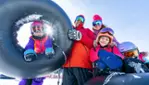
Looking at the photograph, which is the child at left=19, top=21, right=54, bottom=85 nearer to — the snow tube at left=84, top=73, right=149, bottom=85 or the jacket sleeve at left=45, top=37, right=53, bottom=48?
the jacket sleeve at left=45, top=37, right=53, bottom=48

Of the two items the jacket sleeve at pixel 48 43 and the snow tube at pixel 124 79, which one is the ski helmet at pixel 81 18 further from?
the snow tube at pixel 124 79

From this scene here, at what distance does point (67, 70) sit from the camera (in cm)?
414

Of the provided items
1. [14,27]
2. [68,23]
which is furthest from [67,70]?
[14,27]

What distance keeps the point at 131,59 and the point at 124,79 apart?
2.29 feet

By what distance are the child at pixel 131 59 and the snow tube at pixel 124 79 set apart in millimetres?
367

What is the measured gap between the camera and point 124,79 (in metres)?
3.08

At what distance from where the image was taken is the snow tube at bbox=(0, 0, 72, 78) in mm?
3727

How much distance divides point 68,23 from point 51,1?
1.26 feet

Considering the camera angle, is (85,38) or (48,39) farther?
(85,38)

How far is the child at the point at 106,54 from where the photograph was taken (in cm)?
368

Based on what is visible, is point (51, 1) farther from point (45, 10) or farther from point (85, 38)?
point (85, 38)

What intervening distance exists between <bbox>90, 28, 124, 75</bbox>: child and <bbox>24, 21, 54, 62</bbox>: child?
59 centimetres

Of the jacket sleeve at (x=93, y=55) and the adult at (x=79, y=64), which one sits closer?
the jacket sleeve at (x=93, y=55)

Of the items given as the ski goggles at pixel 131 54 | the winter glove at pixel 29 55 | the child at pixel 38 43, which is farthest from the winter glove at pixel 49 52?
the ski goggles at pixel 131 54
